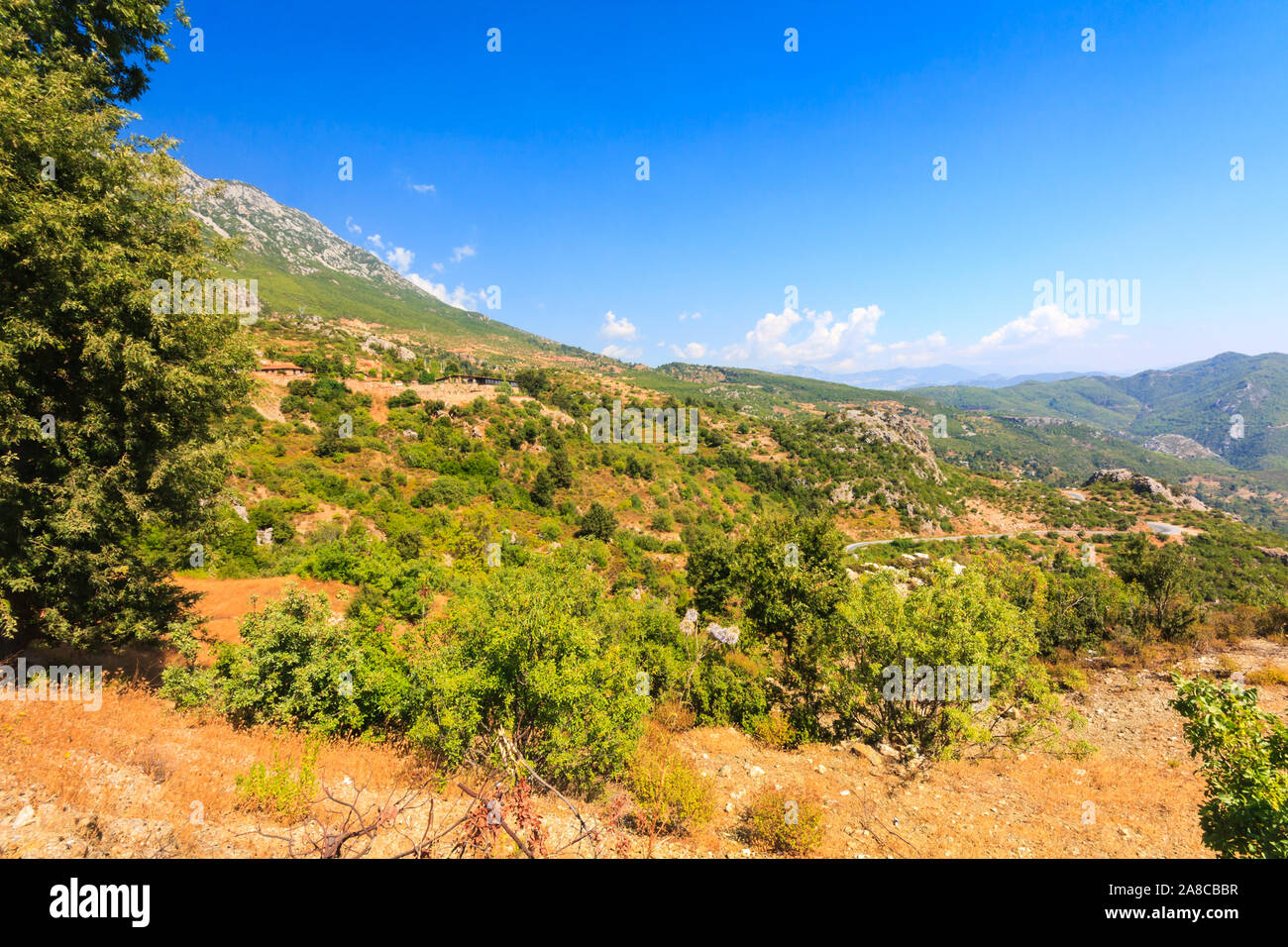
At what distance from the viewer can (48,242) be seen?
7469mm

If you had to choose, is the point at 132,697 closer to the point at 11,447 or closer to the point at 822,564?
the point at 11,447

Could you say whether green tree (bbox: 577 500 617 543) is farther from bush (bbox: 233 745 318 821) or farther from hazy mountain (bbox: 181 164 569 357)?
hazy mountain (bbox: 181 164 569 357)

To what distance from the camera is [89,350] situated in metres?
7.95

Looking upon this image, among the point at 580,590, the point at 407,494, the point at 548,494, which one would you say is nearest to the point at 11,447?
the point at 580,590

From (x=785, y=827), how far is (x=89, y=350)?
1467cm

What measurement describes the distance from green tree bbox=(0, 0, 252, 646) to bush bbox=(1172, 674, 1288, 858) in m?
15.8

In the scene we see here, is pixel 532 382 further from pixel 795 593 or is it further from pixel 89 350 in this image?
pixel 89 350

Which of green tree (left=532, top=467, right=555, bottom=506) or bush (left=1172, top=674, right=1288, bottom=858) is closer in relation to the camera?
bush (left=1172, top=674, right=1288, bottom=858)

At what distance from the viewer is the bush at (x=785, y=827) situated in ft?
26.1

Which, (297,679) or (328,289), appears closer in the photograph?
(297,679)

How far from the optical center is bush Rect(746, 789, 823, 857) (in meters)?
7.95

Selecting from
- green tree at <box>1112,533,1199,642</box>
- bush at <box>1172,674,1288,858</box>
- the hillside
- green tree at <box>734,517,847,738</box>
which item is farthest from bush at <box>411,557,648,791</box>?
Answer: the hillside

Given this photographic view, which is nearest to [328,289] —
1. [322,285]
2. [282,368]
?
[322,285]
